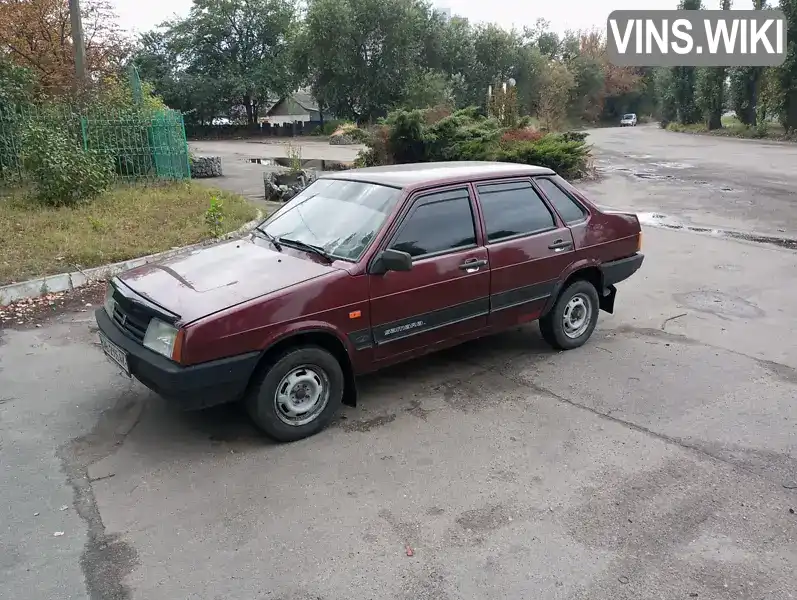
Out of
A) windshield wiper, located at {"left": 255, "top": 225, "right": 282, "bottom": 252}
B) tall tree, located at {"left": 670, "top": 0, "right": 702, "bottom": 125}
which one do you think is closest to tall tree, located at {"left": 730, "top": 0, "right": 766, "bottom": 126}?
tall tree, located at {"left": 670, "top": 0, "right": 702, "bottom": 125}

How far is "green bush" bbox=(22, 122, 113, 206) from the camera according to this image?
10914 millimetres

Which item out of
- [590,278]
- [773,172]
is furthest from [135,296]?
[773,172]

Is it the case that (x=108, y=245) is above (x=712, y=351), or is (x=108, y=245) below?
above

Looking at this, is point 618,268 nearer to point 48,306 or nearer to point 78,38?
point 48,306

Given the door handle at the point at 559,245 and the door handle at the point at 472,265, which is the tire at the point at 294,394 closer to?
the door handle at the point at 472,265

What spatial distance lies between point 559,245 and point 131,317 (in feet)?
11.2

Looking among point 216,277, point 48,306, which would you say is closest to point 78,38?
point 48,306

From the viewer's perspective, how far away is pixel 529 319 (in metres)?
5.50

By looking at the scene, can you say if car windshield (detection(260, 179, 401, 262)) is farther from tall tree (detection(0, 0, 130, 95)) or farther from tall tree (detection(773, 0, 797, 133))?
tall tree (detection(773, 0, 797, 133))

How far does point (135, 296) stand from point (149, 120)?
1102 centimetres

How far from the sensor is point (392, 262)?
4309 mm

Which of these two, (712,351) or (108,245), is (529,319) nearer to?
(712,351)

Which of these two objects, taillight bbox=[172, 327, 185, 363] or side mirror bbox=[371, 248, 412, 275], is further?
side mirror bbox=[371, 248, 412, 275]

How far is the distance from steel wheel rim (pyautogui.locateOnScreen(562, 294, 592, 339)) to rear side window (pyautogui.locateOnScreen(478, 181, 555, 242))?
0.77m
